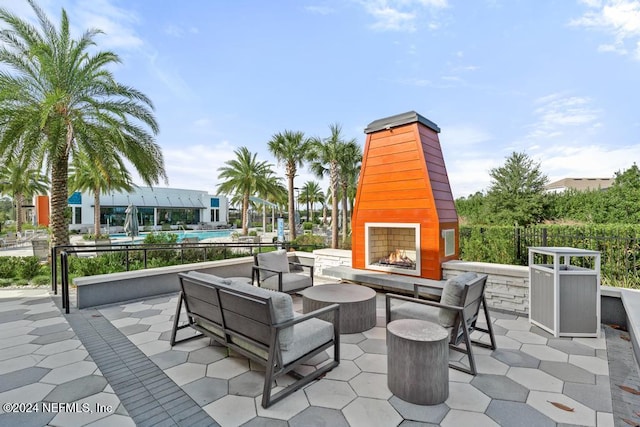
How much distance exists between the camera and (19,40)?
7352 millimetres

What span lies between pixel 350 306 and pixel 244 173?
779 inches

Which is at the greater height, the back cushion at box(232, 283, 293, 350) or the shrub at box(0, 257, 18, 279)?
the back cushion at box(232, 283, 293, 350)

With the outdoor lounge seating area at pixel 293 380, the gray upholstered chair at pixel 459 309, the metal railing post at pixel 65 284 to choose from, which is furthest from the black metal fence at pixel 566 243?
the metal railing post at pixel 65 284

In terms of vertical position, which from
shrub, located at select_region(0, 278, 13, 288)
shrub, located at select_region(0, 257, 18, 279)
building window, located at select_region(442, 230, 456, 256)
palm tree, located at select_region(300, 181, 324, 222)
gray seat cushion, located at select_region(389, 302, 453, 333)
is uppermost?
palm tree, located at select_region(300, 181, 324, 222)

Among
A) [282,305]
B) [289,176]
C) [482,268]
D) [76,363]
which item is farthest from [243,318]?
[289,176]

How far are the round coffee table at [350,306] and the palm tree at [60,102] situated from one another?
288 inches

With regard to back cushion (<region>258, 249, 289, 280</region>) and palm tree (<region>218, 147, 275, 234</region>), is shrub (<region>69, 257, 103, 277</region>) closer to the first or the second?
back cushion (<region>258, 249, 289, 280</region>)

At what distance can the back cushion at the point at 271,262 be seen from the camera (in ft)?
17.3

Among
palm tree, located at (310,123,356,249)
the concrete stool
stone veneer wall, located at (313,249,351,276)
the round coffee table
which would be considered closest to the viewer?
the concrete stool

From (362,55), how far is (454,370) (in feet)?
26.1

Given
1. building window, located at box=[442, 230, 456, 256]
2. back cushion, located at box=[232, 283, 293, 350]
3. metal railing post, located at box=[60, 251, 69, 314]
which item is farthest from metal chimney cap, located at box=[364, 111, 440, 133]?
metal railing post, located at box=[60, 251, 69, 314]

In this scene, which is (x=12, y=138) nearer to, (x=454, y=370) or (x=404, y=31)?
(x=404, y=31)

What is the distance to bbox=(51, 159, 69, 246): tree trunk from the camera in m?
8.02

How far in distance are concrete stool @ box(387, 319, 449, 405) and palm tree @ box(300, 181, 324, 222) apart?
3766 centimetres
